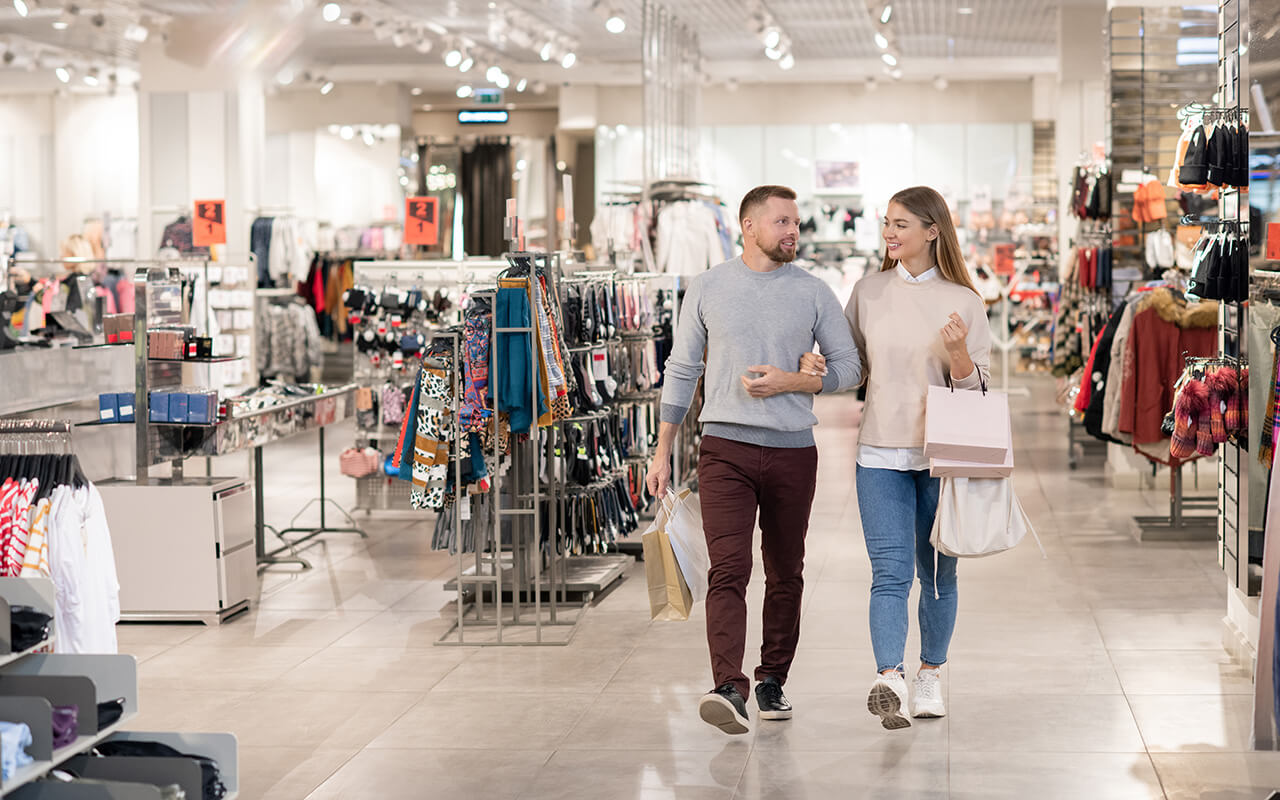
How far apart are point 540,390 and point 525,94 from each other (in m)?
15.7

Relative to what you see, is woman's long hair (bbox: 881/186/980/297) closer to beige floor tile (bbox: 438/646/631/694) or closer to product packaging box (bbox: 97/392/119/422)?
beige floor tile (bbox: 438/646/631/694)

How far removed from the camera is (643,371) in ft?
26.1

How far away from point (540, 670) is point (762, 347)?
1.71 metres

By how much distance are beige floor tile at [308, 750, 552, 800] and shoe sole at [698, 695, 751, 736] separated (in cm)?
48

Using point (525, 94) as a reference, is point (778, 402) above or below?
below

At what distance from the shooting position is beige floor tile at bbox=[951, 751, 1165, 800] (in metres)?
3.98

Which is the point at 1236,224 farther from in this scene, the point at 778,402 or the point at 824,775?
the point at 824,775

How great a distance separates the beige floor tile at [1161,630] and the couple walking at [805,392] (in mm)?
1676

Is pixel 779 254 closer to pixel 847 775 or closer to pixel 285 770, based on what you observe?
pixel 847 775

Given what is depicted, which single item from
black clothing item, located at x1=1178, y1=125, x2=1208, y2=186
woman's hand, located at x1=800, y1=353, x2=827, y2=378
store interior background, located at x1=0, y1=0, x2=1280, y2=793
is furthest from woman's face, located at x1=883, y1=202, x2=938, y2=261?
store interior background, located at x1=0, y1=0, x2=1280, y2=793

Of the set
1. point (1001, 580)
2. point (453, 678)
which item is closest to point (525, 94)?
point (1001, 580)

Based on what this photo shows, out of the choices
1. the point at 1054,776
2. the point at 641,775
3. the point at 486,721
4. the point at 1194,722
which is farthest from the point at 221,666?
the point at 1194,722

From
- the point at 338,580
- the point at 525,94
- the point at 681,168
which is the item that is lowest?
the point at 338,580

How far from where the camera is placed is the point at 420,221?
958 cm
